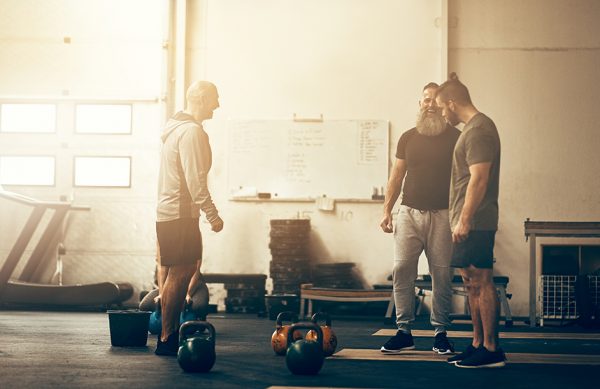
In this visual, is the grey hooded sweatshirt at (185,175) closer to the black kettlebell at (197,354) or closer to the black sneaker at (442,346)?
the black kettlebell at (197,354)

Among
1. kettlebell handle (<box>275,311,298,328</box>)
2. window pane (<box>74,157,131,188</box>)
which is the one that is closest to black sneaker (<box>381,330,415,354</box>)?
kettlebell handle (<box>275,311,298,328</box>)

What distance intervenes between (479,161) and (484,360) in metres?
1.00

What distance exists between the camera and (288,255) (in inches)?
377

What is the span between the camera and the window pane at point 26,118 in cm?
1039

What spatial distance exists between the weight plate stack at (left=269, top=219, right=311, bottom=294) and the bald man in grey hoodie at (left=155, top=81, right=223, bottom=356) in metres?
4.62

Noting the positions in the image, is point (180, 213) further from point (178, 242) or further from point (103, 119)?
point (103, 119)

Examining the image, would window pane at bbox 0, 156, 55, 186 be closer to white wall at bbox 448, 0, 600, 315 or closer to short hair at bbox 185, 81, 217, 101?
white wall at bbox 448, 0, 600, 315

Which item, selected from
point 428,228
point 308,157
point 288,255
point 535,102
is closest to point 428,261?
point 428,228

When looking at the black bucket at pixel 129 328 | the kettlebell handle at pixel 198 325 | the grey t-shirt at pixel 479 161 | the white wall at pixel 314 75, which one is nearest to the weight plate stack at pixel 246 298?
the white wall at pixel 314 75

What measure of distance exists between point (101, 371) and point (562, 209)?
21.3 feet

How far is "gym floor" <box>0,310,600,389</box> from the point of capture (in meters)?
3.95

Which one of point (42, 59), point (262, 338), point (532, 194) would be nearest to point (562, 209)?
point (532, 194)

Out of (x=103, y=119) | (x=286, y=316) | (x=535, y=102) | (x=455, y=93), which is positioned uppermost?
(x=535, y=102)

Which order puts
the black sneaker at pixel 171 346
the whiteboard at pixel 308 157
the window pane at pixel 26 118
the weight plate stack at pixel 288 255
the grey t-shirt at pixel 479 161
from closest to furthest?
the grey t-shirt at pixel 479 161, the black sneaker at pixel 171 346, the weight plate stack at pixel 288 255, the whiteboard at pixel 308 157, the window pane at pixel 26 118
